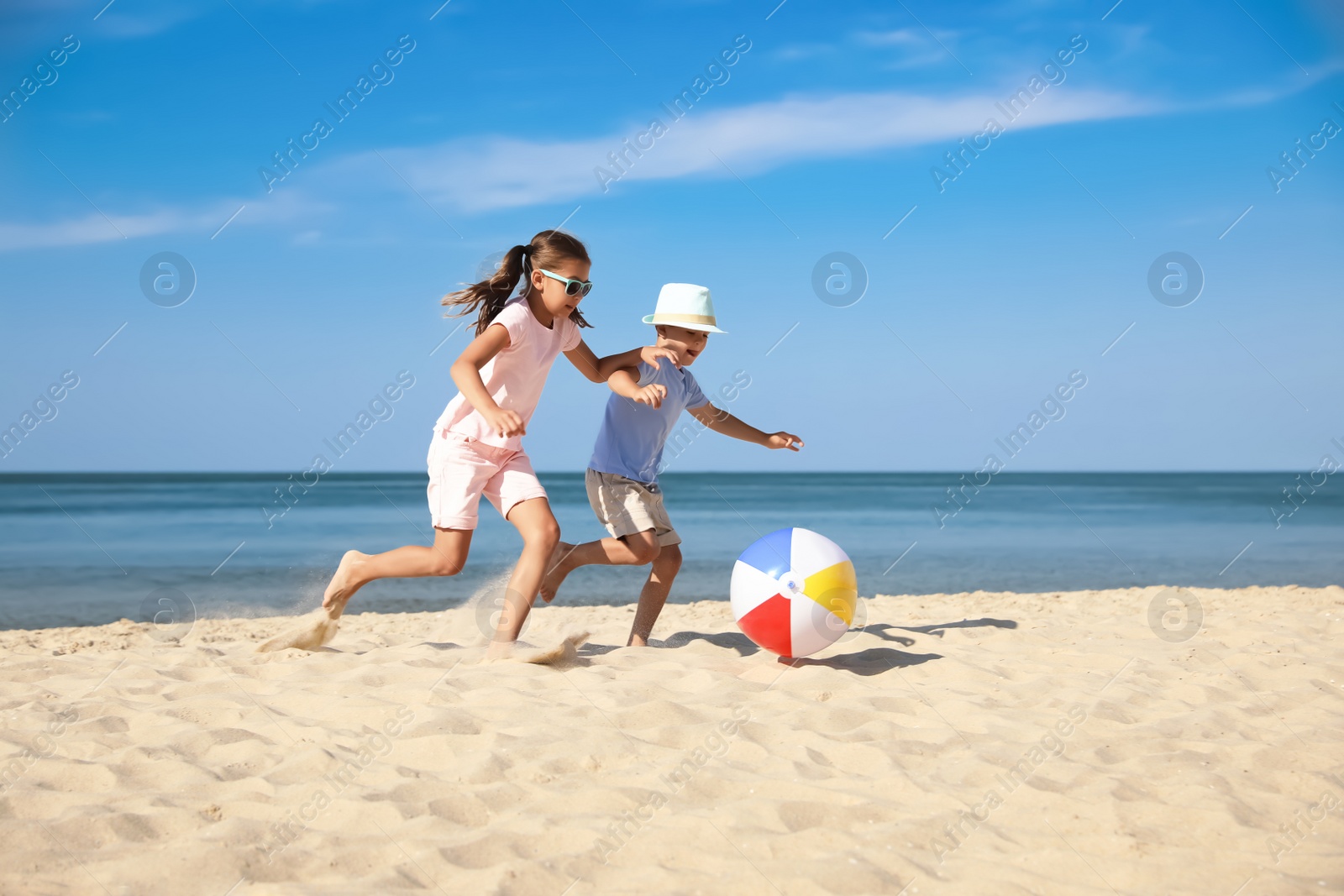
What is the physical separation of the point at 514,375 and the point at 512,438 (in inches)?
14.2

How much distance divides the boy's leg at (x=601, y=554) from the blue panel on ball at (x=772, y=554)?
1.78 feet

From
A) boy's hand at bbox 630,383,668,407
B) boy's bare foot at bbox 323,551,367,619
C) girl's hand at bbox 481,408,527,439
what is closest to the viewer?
girl's hand at bbox 481,408,527,439

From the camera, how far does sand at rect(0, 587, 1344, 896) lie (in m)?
2.57

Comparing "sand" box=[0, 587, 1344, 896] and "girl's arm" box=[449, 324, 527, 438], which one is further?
"girl's arm" box=[449, 324, 527, 438]

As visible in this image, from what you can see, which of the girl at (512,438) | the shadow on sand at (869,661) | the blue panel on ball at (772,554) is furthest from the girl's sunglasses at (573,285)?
the shadow on sand at (869,661)

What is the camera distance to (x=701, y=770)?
328cm

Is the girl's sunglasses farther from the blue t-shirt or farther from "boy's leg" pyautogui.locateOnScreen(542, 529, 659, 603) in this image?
"boy's leg" pyautogui.locateOnScreen(542, 529, 659, 603)

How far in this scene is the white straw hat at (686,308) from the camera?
5.17 metres

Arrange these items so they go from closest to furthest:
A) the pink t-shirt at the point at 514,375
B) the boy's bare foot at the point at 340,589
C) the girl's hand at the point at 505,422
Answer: the girl's hand at the point at 505,422 < the pink t-shirt at the point at 514,375 < the boy's bare foot at the point at 340,589

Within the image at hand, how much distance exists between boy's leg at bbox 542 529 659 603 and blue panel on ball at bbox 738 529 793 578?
543 mm

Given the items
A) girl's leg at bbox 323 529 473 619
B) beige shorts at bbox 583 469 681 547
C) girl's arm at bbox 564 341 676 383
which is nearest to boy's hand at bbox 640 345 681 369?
girl's arm at bbox 564 341 676 383

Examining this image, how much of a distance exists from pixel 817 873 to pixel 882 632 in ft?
11.5

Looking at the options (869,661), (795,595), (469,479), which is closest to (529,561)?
(469,479)

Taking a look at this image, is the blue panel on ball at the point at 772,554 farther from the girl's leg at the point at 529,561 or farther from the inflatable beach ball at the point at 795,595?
the girl's leg at the point at 529,561
